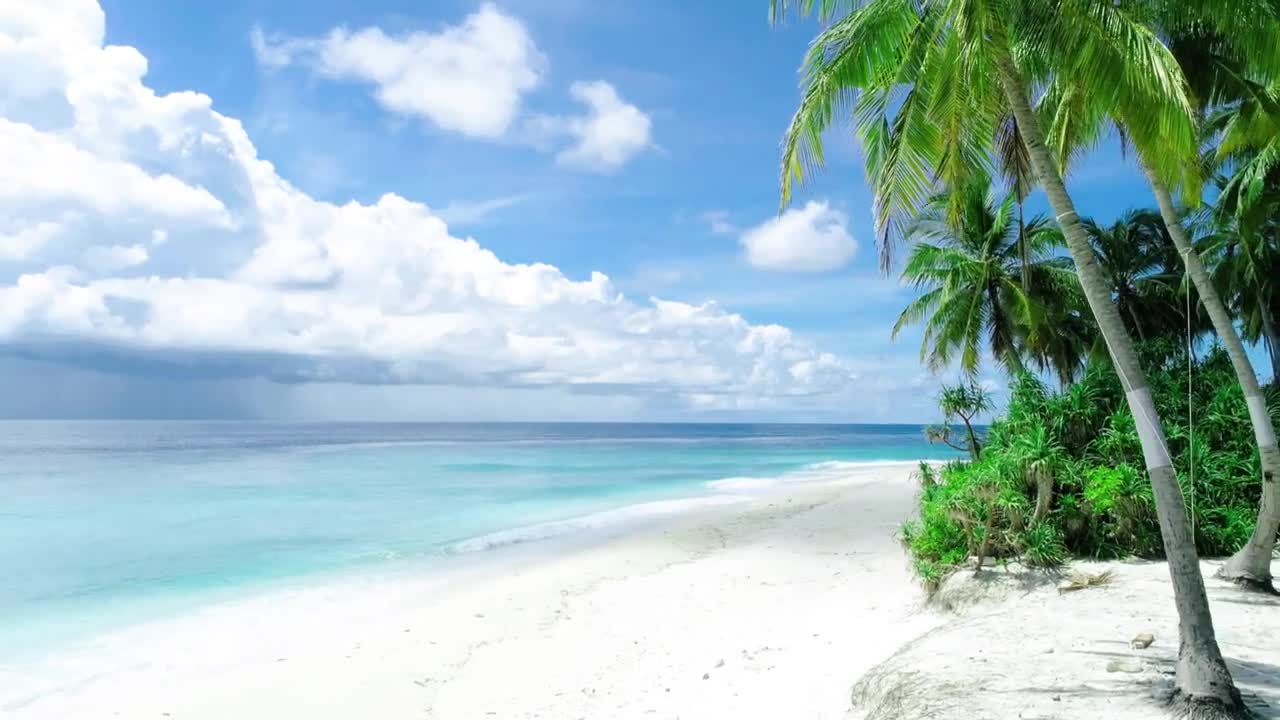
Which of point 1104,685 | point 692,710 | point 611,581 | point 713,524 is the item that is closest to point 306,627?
point 611,581

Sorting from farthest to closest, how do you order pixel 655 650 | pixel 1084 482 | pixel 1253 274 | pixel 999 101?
pixel 1253 274 → pixel 1084 482 → pixel 655 650 → pixel 999 101

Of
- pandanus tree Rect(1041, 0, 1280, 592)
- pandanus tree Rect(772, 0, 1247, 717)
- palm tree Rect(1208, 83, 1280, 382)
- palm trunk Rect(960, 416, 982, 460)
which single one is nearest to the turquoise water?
palm trunk Rect(960, 416, 982, 460)

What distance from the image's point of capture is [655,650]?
7.42 meters

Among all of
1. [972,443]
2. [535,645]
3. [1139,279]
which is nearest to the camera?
[535,645]

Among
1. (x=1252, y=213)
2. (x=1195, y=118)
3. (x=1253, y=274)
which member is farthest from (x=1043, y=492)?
(x=1253, y=274)

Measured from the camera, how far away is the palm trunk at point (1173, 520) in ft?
13.5

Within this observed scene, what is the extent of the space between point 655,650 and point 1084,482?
5238 millimetres

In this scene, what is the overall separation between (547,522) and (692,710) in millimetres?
12782

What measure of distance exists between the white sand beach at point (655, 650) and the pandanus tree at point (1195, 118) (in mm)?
968

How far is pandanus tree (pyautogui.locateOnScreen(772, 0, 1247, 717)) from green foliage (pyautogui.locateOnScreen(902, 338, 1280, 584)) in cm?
244

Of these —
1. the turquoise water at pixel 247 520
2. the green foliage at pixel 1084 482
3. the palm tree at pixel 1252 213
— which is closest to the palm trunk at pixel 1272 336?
the palm tree at pixel 1252 213

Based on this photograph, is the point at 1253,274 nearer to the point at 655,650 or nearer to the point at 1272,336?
the point at 1272,336

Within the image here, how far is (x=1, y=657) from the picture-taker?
835 centimetres

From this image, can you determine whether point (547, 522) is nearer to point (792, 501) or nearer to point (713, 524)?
point (713, 524)
